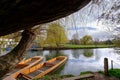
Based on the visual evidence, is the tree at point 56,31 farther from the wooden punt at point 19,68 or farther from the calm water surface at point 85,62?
the calm water surface at point 85,62

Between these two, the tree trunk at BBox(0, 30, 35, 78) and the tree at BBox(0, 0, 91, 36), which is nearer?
the tree at BBox(0, 0, 91, 36)

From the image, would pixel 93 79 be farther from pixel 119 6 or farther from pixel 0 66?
pixel 0 66

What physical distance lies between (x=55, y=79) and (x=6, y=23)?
8.34 meters

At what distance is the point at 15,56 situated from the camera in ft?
8.84

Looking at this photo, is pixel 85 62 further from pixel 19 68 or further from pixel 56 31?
pixel 56 31

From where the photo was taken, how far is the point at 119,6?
6.31 metres

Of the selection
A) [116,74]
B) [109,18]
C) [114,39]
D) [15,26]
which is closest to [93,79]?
[116,74]

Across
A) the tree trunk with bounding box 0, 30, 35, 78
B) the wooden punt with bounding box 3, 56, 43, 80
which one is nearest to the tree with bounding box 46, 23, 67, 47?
the tree trunk with bounding box 0, 30, 35, 78

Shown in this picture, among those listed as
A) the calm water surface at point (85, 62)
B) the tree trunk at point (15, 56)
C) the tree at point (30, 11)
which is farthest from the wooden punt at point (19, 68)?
the tree at point (30, 11)

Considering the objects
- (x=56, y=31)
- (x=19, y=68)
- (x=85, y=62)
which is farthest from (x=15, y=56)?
(x=85, y=62)

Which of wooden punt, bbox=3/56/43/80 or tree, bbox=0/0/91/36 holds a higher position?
tree, bbox=0/0/91/36

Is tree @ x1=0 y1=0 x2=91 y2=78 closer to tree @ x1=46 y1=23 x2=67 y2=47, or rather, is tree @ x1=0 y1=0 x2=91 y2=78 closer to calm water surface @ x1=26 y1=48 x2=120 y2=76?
tree @ x1=46 y1=23 x2=67 y2=47

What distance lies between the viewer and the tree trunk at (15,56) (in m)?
2.41

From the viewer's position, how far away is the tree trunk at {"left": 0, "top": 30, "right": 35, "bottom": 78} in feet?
7.91
